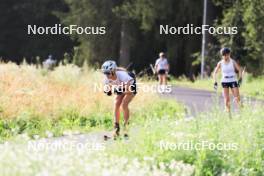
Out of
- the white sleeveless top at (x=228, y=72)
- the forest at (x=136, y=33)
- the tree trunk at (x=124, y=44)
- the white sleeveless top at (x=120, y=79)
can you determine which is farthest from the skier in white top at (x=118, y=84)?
the tree trunk at (x=124, y=44)

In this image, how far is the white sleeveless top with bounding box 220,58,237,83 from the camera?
18.2 metres

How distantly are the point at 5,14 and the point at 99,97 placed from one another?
43.6m

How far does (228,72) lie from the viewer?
18281mm

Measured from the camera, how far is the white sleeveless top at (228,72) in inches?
716

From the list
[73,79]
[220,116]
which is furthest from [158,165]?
[73,79]

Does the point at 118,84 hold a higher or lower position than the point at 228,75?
lower

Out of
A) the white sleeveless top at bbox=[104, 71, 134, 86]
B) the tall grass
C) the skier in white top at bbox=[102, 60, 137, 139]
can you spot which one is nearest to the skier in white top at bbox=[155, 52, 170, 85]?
the tall grass

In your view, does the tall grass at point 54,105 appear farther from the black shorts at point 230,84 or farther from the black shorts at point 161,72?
the black shorts at point 161,72

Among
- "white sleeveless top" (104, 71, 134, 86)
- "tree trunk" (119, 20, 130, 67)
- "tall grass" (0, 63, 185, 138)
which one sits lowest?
"tall grass" (0, 63, 185, 138)

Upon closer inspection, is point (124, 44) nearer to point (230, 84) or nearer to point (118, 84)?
point (230, 84)

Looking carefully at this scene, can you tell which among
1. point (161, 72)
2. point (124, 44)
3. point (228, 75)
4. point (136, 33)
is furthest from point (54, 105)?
point (136, 33)

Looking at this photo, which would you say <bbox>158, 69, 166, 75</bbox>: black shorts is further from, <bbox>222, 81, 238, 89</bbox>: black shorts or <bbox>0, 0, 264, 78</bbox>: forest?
<bbox>0, 0, 264, 78</bbox>: forest

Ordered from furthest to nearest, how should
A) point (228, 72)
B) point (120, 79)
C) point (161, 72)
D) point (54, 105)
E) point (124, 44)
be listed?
point (124, 44) < point (161, 72) < point (228, 72) < point (54, 105) < point (120, 79)

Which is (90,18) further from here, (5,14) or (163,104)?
(163,104)
